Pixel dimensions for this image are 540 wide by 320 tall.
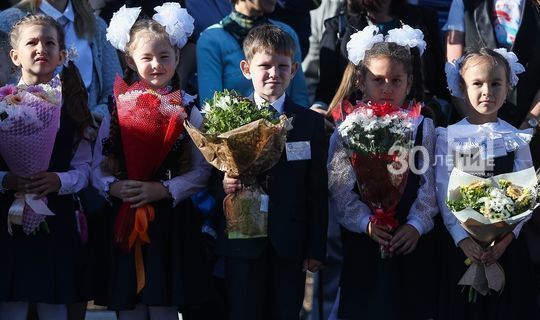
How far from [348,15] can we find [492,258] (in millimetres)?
1866

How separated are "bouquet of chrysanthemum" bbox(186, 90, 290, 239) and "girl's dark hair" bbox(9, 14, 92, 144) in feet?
2.43

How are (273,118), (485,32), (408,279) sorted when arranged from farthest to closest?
(485,32) < (408,279) < (273,118)

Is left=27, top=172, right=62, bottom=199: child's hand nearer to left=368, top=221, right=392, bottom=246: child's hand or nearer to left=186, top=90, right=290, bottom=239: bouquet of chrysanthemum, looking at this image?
left=186, top=90, right=290, bottom=239: bouquet of chrysanthemum

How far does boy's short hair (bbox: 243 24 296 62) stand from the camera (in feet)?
19.8

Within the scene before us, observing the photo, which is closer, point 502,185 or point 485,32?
point 502,185

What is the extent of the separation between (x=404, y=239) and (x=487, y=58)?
110 cm

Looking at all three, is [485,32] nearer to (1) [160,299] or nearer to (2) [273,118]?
(2) [273,118]

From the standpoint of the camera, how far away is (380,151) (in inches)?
226

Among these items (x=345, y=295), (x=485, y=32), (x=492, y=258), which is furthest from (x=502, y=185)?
(x=485, y=32)

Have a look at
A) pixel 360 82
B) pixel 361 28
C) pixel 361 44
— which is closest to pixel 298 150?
pixel 360 82

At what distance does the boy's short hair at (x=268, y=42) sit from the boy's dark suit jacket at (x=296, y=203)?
32 cm

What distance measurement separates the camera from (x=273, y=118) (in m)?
5.63

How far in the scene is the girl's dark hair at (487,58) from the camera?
6.14m

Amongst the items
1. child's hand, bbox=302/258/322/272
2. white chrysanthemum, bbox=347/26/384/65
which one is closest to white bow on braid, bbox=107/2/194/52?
white chrysanthemum, bbox=347/26/384/65
